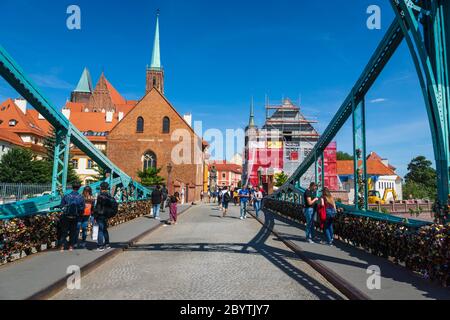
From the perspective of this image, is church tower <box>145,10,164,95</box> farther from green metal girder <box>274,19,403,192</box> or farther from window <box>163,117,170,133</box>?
green metal girder <box>274,19,403,192</box>

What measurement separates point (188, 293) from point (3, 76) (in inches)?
252

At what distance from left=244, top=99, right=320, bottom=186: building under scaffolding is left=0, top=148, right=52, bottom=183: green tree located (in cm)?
2796

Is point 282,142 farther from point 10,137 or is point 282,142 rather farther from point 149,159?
point 10,137

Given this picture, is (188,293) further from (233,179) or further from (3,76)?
(233,179)

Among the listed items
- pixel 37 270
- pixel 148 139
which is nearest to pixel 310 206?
pixel 37 270

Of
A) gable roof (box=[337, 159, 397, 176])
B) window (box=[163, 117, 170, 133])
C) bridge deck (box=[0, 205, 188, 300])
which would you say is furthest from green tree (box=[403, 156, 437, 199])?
bridge deck (box=[0, 205, 188, 300])

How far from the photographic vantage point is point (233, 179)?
115 meters

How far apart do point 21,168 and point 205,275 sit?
36028 millimetres

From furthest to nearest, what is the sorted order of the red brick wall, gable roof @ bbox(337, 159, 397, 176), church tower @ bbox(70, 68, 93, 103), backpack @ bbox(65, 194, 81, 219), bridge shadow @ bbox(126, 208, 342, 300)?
1. church tower @ bbox(70, 68, 93, 103)
2. gable roof @ bbox(337, 159, 397, 176)
3. the red brick wall
4. backpack @ bbox(65, 194, 81, 219)
5. bridge shadow @ bbox(126, 208, 342, 300)

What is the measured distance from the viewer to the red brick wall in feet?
144

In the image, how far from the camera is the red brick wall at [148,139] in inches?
1732

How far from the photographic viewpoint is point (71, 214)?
805 cm

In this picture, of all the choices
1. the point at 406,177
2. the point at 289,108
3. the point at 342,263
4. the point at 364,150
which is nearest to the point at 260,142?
the point at 289,108

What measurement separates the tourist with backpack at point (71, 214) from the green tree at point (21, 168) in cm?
3132
